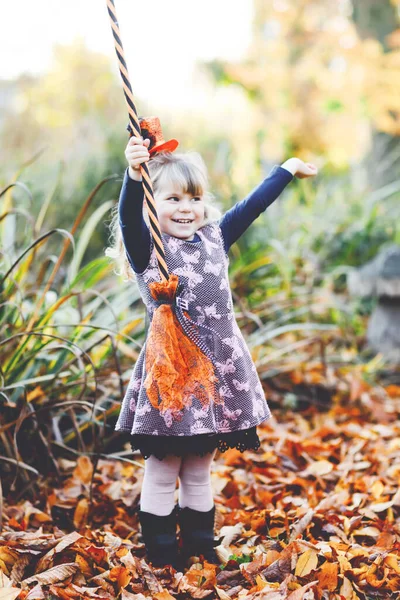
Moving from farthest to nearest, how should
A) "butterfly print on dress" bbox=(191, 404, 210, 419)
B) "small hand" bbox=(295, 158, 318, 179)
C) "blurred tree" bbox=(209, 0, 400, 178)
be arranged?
1. "blurred tree" bbox=(209, 0, 400, 178)
2. "small hand" bbox=(295, 158, 318, 179)
3. "butterfly print on dress" bbox=(191, 404, 210, 419)

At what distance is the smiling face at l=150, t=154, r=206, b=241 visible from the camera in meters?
1.92

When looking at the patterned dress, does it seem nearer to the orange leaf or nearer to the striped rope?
the striped rope

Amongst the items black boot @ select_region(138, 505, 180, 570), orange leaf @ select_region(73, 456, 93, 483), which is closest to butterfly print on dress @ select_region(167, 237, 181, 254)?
black boot @ select_region(138, 505, 180, 570)

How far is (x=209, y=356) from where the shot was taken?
1.87 metres

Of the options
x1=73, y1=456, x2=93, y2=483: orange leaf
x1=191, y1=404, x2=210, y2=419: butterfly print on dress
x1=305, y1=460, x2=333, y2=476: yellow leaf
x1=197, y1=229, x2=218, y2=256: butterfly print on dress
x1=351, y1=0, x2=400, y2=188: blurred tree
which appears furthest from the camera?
x1=351, y1=0, x2=400, y2=188: blurred tree

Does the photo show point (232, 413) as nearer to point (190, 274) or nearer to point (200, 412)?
point (200, 412)

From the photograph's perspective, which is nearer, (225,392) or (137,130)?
(137,130)

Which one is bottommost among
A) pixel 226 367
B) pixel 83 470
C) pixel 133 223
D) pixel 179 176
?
pixel 83 470

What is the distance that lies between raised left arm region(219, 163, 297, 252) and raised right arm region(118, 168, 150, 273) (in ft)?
0.99

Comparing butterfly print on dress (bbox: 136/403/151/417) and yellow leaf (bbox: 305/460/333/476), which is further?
yellow leaf (bbox: 305/460/333/476)

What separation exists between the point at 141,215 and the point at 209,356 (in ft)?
1.50

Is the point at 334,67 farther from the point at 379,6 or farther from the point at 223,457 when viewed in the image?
the point at 223,457

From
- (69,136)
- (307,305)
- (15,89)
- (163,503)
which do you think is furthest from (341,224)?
(15,89)

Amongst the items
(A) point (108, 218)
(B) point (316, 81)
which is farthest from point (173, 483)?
(B) point (316, 81)
